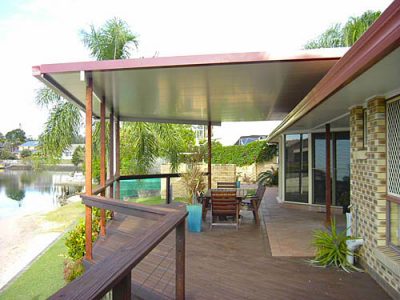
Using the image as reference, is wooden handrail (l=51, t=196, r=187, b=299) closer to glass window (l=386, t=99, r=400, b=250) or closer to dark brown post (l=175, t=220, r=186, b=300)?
dark brown post (l=175, t=220, r=186, b=300)

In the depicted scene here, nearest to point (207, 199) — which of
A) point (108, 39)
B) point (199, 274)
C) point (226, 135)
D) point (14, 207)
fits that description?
point (199, 274)

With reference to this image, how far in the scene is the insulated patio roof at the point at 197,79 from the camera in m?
3.64

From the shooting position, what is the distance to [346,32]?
15.2 metres

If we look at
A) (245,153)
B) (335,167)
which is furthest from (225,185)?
(245,153)

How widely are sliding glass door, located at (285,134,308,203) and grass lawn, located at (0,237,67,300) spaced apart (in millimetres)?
6168

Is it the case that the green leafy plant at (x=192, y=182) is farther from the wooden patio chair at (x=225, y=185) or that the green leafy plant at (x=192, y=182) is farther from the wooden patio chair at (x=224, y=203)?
the wooden patio chair at (x=225, y=185)

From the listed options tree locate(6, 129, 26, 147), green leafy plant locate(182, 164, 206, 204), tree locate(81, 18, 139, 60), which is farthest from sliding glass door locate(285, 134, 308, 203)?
tree locate(6, 129, 26, 147)

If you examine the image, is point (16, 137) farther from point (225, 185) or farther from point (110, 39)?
point (225, 185)

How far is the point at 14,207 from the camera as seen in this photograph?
20.5 meters

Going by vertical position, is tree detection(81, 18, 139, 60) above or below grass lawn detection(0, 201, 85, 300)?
above

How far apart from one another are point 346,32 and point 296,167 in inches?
391

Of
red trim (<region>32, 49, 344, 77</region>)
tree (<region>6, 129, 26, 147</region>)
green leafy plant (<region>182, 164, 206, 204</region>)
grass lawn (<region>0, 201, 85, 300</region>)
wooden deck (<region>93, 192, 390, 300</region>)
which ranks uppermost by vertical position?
tree (<region>6, 129, 26, 147</region>)

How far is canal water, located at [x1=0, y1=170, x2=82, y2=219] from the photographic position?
65.1ft

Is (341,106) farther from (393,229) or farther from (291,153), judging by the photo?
(291,153)
